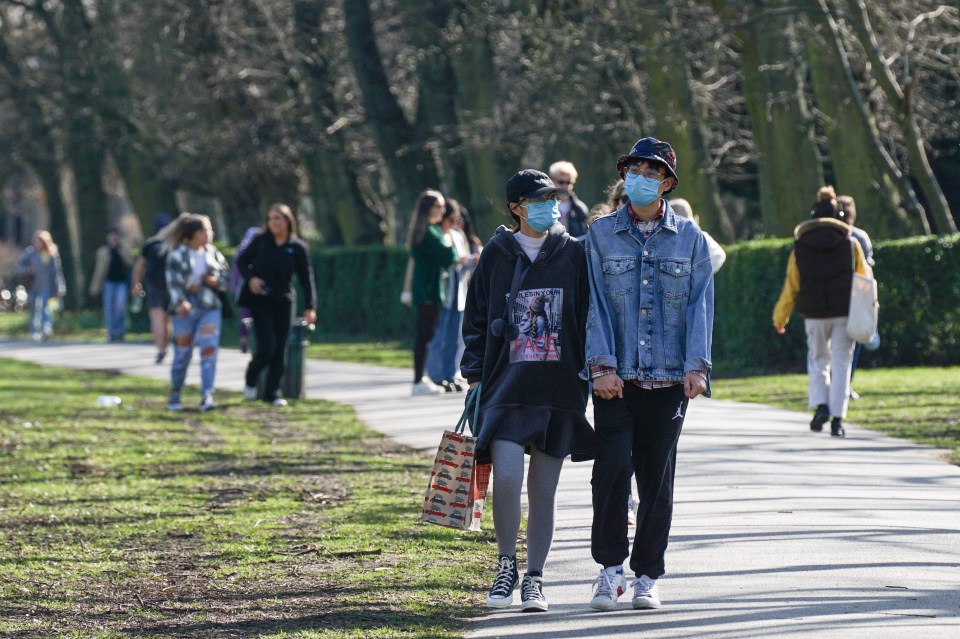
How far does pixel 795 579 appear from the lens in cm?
683

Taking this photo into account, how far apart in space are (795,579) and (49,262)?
83.1 ft

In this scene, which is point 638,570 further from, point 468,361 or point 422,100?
point 422,100

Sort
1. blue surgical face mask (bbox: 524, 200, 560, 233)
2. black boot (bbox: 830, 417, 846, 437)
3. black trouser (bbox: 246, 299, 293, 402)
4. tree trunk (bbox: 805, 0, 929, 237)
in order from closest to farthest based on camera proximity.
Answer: blue surgical face mask (bbox: 524, 200, 560, 233) < black boot (bbox: 830, 417, 846, 437) < black trouser (bbox: 246, 299, 293, 402) < tree trunk (bbox: 805, 0, 929, 237)

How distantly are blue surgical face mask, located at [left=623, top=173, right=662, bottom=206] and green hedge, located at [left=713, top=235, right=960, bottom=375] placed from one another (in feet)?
43.3

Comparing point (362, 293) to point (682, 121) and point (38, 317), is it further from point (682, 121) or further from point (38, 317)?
point (682, 121)

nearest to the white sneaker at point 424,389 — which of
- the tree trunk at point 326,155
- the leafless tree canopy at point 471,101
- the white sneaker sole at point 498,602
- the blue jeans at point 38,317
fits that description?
the leafless tree canopy at point 471,101

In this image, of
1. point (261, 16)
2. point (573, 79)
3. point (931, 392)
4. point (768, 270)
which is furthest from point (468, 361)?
point (261, 16)

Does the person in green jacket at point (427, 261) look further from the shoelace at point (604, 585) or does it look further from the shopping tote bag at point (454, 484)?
the shoelace at point (604, 585)

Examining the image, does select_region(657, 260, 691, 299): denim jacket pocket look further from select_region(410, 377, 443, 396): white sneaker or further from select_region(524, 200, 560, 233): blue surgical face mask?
select_region(410, 377, 443, 396): white sneaker

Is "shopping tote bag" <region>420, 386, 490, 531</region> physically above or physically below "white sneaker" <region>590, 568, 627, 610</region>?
above

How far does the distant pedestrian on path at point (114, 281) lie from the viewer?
29047 millimetres

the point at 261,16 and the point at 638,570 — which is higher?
the point at 261,16

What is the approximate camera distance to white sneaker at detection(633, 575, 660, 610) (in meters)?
6.36

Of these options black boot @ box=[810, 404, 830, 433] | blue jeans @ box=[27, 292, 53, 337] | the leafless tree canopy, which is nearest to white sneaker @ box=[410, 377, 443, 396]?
black boot @ box=[810, 404, 830, 433]
